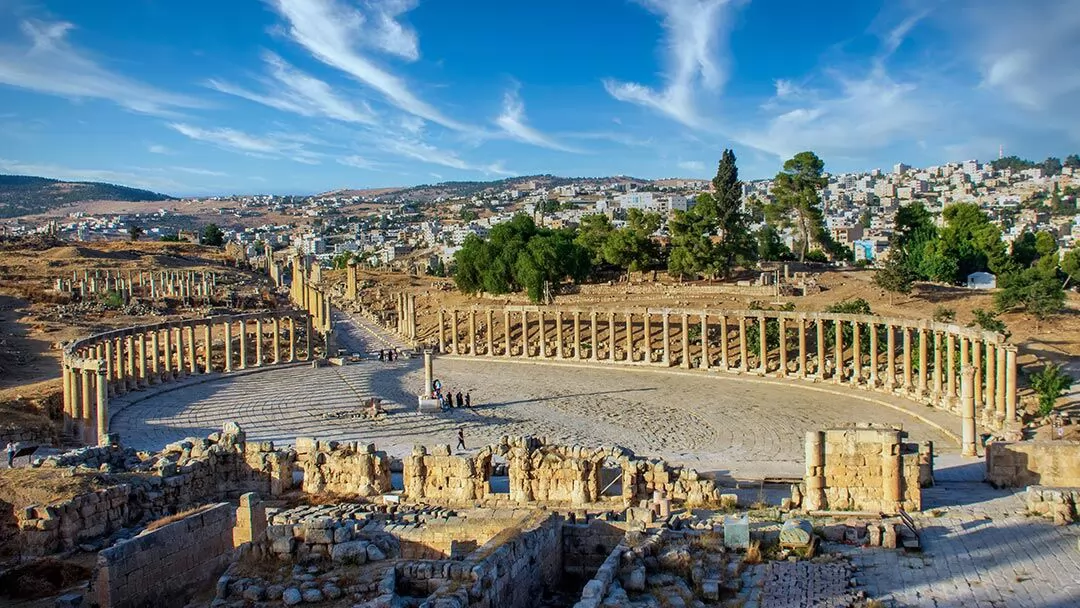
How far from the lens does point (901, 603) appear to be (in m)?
12.4

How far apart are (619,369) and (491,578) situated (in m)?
32.7

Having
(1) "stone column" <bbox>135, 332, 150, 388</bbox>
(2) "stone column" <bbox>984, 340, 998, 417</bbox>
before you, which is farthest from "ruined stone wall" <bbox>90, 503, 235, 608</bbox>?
(1) "stone column" <bbox>135, 332, 150, 388</bbox>

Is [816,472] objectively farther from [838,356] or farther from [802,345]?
[802,345]

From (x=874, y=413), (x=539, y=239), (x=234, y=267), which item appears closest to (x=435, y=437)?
(x=874, y=413)

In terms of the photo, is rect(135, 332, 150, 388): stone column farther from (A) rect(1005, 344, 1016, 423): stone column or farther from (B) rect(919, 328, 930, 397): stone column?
(A) rect(1005, 344, 1016, 423): stone column

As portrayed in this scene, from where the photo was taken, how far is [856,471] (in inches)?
693

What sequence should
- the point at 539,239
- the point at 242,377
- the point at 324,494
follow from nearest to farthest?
the point at 324,494
the point at 242,377
the point at 539,239

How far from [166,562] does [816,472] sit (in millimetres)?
11597

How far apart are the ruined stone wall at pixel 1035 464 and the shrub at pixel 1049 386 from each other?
37.7 ft

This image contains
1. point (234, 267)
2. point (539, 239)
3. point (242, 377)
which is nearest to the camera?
point (242, 377)

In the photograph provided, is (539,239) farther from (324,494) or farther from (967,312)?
(324,494)

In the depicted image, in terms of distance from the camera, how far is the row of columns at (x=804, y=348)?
31.1 meters

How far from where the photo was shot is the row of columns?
31052 mm

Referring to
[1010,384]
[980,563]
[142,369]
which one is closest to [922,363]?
[1010,384]
